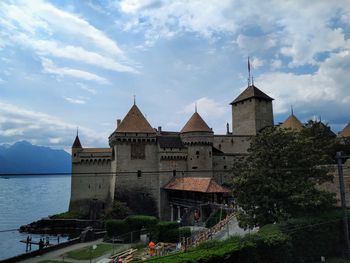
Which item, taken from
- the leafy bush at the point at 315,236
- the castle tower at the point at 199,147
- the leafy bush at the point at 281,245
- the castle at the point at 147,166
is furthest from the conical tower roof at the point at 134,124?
the leafy bush at the point at 315,236

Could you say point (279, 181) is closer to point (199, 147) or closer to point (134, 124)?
point (199, 147)

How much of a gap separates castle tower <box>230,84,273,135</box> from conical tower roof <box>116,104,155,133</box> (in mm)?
19614

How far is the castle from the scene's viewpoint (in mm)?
48250

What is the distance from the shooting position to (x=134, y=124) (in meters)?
50.7

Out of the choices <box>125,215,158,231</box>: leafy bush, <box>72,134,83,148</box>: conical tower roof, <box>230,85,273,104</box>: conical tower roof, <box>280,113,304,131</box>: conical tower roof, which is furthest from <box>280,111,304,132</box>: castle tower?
<box>72,134,83,148</box>: conical tower roof

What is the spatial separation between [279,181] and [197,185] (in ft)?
65.4

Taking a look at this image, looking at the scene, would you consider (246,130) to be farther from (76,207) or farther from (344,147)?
(76,207)

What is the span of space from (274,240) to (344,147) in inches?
1011

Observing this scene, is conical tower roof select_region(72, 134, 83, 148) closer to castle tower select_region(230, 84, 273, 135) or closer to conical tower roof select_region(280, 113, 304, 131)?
castle tower select_region(230, 84, 273, 135)

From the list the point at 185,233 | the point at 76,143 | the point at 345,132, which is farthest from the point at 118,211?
the point at 345,132

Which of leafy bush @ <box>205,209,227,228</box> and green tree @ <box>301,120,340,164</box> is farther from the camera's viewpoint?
green tree @ <box>301,120,340,164</box>

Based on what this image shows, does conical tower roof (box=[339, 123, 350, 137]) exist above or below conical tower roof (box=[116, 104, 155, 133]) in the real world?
below

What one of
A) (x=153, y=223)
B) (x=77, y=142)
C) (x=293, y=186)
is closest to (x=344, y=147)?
(x=293, y=186)

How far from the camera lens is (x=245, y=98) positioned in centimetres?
6278
